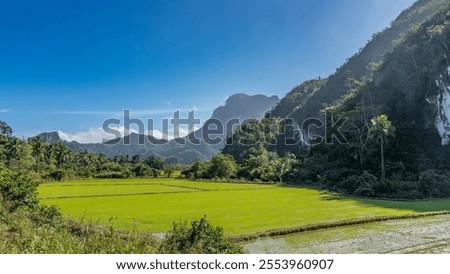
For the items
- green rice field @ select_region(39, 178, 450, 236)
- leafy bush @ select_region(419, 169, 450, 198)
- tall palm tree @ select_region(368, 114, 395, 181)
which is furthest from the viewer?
tall palm tree @ select_region(368, 114, 395, 181)

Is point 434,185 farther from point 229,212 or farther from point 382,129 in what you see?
point 229,212

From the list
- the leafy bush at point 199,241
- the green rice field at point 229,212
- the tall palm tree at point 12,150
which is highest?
the tall palm tree at point 12,150

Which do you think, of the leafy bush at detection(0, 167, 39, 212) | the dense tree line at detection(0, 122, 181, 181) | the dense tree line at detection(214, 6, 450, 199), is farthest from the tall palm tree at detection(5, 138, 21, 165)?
the leafy bush at detection(0, 167, 39, 212)

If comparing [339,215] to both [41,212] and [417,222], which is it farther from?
[41,212]

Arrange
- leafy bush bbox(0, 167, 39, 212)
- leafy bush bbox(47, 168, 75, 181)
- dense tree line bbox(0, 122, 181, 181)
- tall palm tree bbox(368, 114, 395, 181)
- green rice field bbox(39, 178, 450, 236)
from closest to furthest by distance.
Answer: leafy bush bbox(0, 167, 39, 212)
green rice field bbox(39, 178, 450, 236)
tall palm tree bbox(368, 114, 395, 181)
leafy bush bbox(47, 168, 75, 181)
dense tree line bbox(0, 122, 181, 181)

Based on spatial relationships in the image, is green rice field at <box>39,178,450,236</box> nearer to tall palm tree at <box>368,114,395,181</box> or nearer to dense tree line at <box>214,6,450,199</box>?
dense tree line at <box>214,6,450,199</box>

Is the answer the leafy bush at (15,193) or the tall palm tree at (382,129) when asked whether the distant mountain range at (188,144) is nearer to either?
the tall palm tree at (382,129)

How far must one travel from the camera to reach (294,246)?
37.9 feet

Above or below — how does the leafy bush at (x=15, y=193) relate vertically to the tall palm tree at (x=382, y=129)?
below

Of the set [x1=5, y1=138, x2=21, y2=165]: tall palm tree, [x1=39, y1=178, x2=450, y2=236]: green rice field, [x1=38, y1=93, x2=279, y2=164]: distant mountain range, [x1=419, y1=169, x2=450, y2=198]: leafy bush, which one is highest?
[x1=38, y1=93, x2=279, y2=164]: distant mountain range

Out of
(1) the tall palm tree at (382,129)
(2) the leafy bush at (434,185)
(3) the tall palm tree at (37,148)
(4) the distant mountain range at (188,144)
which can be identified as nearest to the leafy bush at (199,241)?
(2) the leafy bush at (434,185)
